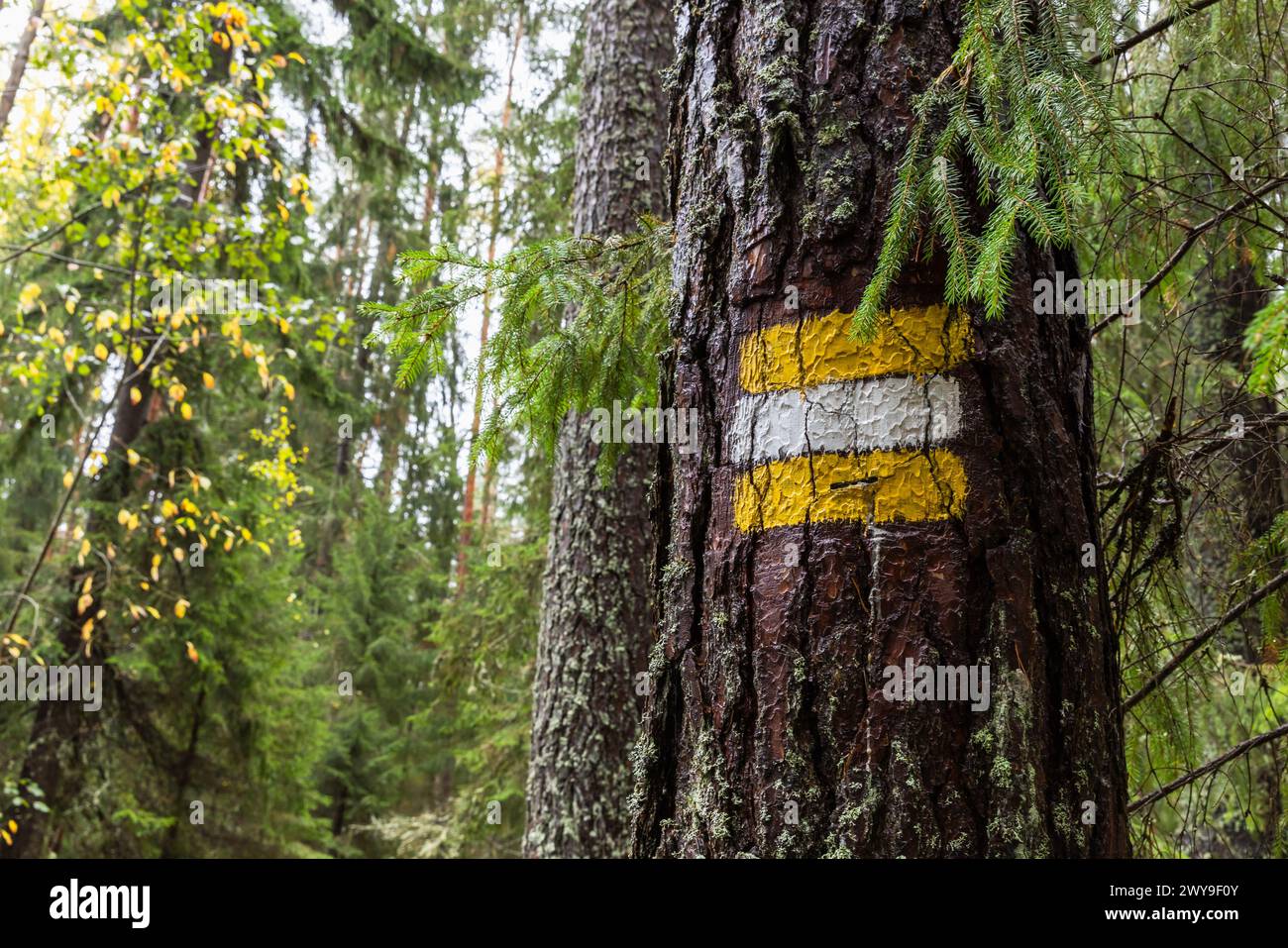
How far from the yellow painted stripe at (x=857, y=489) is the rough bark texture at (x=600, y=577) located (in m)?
Answer: 2.38

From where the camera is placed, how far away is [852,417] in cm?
149

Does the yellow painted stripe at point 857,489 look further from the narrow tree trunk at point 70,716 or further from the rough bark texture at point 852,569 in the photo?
the narrow tree trunk at point 70,716

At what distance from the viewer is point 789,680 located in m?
1.42

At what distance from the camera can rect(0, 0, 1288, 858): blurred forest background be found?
7.88 feet

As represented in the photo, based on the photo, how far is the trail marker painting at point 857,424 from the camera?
1.44 meters

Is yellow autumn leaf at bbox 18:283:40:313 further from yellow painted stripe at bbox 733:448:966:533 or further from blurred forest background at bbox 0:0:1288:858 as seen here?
yellow painted stripe at bbox 733:448:966:533

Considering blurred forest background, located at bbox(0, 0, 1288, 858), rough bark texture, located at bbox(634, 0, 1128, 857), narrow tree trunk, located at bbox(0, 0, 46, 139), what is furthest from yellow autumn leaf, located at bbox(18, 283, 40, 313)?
rough bark texture, located at bbox(634, 0, 1128, 857)

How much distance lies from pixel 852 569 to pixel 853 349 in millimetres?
353

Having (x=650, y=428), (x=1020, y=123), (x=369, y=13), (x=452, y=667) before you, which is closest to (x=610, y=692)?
(x=650, y=428)

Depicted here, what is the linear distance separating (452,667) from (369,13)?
6578mm

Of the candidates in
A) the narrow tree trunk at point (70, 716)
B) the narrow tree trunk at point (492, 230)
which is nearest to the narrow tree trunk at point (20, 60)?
the narrow tree trunk at point (70, 716)

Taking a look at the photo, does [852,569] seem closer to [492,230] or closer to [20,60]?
[20,60]

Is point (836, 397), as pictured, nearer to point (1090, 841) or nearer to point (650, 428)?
point (1090, 841)
